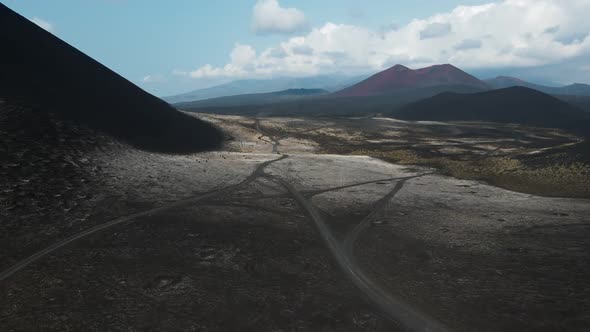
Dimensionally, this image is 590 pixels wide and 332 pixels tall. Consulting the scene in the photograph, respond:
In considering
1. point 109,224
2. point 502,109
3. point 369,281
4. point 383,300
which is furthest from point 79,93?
point 502,109

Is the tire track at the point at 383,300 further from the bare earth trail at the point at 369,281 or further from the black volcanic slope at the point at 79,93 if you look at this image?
the black volcanic slope at the point at 79,93

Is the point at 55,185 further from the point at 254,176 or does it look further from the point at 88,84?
the point at 88,84

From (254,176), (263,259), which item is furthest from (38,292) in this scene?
(254,176)

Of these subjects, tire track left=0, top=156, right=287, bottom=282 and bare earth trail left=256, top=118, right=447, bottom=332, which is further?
tire track left=0, top=156, right=287, bottom=282

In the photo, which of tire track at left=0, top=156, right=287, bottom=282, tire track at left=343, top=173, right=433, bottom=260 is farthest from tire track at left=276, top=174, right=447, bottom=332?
tire track at left=0, top=156, right=287, bottom=282

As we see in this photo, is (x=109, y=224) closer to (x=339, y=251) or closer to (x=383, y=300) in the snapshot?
(x=339, y=251)

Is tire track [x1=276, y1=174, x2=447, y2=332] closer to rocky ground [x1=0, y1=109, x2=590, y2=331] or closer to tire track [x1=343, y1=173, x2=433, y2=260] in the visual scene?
rocky ground [x1=0, y1=109, x2=590, y2=331]

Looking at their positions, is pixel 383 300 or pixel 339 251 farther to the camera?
pixel 339 251
